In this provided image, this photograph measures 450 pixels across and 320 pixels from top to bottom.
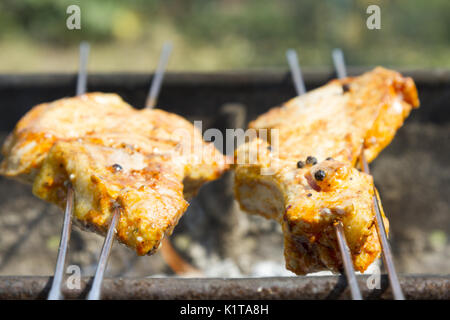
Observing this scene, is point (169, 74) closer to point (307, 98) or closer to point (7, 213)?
point (307, 98)

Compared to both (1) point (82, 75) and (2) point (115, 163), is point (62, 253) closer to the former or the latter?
(2) point (115, 163)

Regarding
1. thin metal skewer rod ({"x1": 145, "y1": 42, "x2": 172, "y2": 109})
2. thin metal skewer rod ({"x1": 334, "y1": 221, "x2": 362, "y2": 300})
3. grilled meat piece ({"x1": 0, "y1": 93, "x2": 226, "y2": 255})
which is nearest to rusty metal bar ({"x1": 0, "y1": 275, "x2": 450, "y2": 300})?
thin metal skewer rod ({"x1": 334, "y1": 221, "x2": 362, "y2": 300})

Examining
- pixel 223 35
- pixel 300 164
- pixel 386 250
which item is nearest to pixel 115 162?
pixel 300 164

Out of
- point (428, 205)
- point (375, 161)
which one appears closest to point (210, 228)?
point (375, 161)

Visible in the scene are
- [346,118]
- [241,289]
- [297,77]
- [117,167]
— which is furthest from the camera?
[297,77]

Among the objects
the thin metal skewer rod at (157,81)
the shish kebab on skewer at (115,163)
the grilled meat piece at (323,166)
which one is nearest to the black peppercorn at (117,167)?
the shish kebab on skewer at (115,163)

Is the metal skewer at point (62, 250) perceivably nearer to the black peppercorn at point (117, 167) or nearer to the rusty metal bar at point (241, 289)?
the rusty metal bar at point (241, 289)

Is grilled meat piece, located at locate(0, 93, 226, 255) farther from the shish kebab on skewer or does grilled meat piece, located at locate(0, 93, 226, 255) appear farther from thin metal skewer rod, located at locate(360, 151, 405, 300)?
thin metal skewer rod, located at locate(360, 151, 405, 300)
